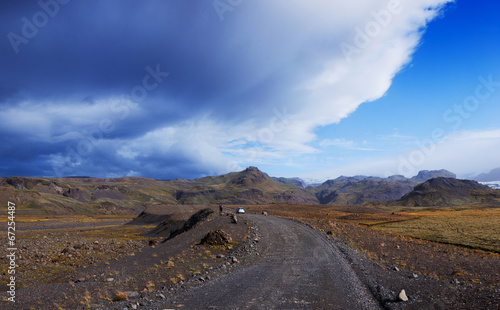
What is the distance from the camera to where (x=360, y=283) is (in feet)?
49.7

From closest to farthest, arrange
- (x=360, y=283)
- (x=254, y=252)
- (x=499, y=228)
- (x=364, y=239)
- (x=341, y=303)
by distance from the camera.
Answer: (x=341, y=303), (x=360, y=283), (x=254, y=252), (x=364, y=239), (x=499, y=228)

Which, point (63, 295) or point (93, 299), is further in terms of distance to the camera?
point (63, 295)

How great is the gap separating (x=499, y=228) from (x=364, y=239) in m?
33.4

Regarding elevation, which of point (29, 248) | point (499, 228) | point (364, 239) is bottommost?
point (499, 228)

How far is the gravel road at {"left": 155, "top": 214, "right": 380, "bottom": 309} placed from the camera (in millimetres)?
12070

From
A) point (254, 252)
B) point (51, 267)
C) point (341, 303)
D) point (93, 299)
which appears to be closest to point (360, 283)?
point (341, 303)

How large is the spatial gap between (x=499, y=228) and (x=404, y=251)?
1294 inches

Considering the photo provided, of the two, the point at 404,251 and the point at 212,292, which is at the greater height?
the point at 212,292

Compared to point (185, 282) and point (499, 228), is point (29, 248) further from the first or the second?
point (499, 228)

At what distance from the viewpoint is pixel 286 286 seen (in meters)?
14.5

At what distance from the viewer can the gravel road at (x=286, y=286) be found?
39.6ft

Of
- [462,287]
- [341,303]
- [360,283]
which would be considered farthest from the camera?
[360,283]

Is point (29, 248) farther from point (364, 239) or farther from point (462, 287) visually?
point (462, 287)

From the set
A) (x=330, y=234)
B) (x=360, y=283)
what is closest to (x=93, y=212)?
(x=330, y=234)
